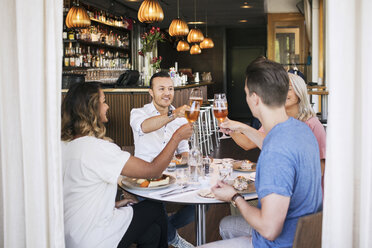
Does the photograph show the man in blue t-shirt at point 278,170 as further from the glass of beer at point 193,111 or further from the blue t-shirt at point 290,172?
the glass of beer at point 193,111

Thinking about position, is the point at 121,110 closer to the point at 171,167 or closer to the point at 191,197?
the point at 171,167

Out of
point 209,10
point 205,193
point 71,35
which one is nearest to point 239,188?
point 205,193

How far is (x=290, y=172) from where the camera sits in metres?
1.58

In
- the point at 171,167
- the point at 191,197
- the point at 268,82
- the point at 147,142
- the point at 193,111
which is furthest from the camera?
the point at 147,142

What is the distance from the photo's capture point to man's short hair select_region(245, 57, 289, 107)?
68.1 inches

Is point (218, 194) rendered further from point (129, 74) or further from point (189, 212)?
point (129, 74)

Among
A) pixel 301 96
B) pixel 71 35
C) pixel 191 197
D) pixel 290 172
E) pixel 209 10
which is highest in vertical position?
pixel 209 10

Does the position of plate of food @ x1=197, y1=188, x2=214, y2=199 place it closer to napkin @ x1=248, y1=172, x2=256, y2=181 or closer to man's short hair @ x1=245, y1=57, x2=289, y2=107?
napkin @ x1=248, y1=172, x2=256, y2=181

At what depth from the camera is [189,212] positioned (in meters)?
3.12

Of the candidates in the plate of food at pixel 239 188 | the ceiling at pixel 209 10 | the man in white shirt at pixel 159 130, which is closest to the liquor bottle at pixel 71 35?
the ceiling at pixel 209 10

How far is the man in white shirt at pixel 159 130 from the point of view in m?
3.09

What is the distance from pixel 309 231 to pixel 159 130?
2159mm
